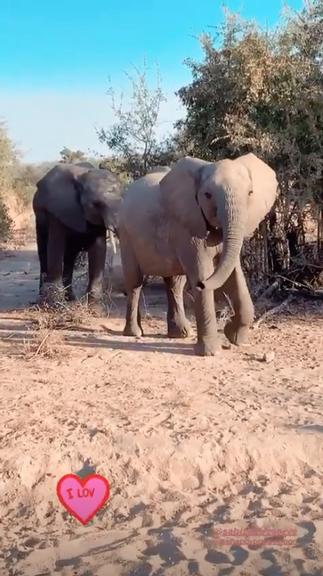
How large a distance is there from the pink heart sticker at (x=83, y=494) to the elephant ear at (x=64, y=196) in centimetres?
630

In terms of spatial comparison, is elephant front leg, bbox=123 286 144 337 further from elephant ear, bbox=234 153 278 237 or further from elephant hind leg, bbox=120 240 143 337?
elephant ear, bbox=234 153 278 237

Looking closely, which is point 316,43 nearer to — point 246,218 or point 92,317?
point 246,218

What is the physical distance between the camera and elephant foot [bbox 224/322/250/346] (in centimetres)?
716

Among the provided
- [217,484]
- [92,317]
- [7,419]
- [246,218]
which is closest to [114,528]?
[217,484]

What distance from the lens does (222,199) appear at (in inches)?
243

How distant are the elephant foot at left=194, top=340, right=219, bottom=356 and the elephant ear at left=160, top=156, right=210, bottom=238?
1.10m

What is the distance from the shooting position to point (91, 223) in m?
10.1

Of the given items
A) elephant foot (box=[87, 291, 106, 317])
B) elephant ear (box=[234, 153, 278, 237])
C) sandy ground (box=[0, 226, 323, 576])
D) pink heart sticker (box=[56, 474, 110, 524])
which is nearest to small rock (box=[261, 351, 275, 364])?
sandy ground (box=[0, 226, 323, 576])

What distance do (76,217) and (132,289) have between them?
2.45 meters

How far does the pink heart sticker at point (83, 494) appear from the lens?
3.91 m

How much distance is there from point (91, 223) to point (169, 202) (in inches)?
127

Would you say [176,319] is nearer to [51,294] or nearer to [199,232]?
[199,232]

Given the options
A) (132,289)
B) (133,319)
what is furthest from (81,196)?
(133,319)

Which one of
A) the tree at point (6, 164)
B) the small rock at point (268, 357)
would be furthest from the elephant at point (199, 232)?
the tree at point (6, 164)
